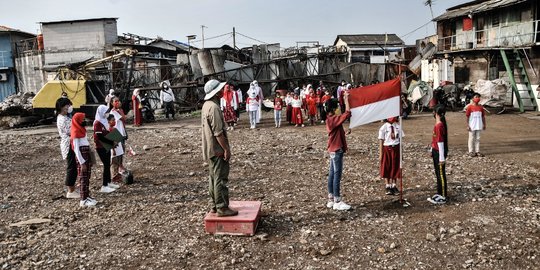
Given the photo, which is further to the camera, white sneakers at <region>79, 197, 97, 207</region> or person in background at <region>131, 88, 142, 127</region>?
person in background at <region>131, 88, 142, 127</region>

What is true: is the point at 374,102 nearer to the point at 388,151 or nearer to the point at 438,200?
the point at 388,151

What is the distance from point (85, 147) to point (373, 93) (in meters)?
4.91

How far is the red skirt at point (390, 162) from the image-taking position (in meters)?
7.37

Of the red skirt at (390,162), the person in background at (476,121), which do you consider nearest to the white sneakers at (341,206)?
the red skirt at (390,162)

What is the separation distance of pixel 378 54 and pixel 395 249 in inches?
1746

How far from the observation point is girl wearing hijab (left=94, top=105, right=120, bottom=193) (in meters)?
7.95

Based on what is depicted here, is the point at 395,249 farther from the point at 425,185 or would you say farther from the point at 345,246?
the point at 425,185

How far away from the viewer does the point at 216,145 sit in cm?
566

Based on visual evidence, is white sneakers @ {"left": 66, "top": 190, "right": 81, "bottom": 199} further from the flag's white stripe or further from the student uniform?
the student uniform

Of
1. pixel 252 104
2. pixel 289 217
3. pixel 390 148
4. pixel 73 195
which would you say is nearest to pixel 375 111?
pixel 390 148

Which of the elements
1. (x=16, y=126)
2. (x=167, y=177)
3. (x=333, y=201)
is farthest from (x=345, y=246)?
(x=16, y=126)

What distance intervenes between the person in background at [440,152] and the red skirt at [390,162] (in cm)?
63

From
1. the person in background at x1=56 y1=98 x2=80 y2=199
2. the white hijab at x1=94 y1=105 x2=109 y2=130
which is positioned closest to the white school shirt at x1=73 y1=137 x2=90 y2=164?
the person in background at x1=56 y1=98 x2=80 y2=199

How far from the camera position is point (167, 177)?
31.1 feet
